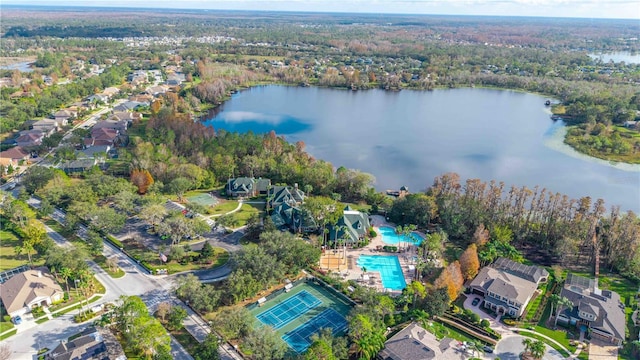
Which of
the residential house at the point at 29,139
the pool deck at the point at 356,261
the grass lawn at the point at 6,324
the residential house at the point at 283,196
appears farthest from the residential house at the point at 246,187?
the residential house at the point at 29,139

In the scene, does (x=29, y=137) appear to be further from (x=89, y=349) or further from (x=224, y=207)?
(x=89, y=349)

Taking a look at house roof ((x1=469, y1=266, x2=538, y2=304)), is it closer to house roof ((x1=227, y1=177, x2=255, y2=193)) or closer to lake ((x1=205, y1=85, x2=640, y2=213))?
lake ((x1=205, y1=85, x2=640, y2=213))

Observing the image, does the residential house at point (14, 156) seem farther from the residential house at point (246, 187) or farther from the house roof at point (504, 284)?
the house roof at point (504, 284)

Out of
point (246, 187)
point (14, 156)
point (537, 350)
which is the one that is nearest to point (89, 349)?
point (246, 187)

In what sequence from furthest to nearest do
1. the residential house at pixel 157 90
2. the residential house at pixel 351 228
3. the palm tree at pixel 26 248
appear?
the residential house at pixel 157 90 < the residential house at pixel 351 228 < the palm tree at pixel 26 248

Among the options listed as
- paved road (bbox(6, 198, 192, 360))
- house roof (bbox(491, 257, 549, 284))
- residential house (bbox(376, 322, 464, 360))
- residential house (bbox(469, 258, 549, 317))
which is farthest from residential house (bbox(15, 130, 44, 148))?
house roof (bbox(491, 257, 549, 284))

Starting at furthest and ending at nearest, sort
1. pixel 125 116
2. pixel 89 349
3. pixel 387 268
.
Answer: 1. pixel 125 116
2. pixel 387 268
3. pixel 89 349
